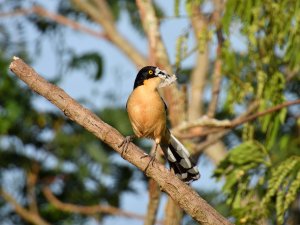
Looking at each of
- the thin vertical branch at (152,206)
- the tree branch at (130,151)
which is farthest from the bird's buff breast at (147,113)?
the thin vertical branch at (152,206)

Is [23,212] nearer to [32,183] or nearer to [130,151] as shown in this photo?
[32,183]

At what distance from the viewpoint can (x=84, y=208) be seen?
29.4 feet

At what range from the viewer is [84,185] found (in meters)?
9.75

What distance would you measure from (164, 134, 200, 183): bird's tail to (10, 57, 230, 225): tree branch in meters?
1.36

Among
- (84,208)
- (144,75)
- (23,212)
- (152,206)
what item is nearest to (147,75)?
(144,75)

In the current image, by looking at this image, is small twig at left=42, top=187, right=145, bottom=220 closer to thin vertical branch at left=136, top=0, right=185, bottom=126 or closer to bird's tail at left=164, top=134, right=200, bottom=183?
thin vertical branch at left=136, top=0, right=185, bottom=126

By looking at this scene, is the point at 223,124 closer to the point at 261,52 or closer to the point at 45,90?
the point at 261,52

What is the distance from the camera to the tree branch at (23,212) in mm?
9070

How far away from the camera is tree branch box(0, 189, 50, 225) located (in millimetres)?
9070

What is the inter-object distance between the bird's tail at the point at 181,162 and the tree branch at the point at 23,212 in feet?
9.06

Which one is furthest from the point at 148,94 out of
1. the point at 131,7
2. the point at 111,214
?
the point at 131,7

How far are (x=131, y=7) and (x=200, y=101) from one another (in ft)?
8.50

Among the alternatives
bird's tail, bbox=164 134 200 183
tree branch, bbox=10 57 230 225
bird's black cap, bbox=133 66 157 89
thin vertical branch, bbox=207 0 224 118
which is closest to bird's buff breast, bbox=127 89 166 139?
bird's black cap, bbox=133 66 157 89

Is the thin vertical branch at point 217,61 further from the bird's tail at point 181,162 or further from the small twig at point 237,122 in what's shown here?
the bird's tail at point 181,162
